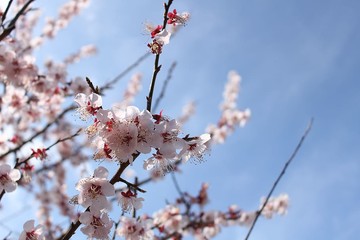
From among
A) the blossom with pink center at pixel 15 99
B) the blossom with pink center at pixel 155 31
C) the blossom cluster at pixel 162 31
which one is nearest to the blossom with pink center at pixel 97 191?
the blossom cluster at pixel 162 31

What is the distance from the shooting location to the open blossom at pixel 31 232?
260cm

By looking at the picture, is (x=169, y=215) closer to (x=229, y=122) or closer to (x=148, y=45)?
(x=229, y=122)

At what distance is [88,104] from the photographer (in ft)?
7.41

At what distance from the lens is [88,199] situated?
7.44 ft

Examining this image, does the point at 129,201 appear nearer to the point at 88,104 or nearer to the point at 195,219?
the point at 88,104

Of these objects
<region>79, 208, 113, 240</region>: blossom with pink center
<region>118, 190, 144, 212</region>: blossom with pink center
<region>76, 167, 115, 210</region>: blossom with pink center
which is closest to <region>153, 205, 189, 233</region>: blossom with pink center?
<region>118, 190, 144, 212</region>: blossom with pink center

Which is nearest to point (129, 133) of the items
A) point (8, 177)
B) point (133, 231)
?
point (8, 177)

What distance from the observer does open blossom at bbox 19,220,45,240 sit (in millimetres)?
2597

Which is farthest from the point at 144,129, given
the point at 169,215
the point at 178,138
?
the point at 169,215

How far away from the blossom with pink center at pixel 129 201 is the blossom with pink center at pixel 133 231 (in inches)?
45.1

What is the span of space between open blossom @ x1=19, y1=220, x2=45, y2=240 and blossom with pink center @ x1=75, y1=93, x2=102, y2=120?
92 centimetres

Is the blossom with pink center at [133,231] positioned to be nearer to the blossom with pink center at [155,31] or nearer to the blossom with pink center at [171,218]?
the blossom with pink center at [155,31]

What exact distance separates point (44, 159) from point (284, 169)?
2.44 m

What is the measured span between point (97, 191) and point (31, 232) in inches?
30.1
